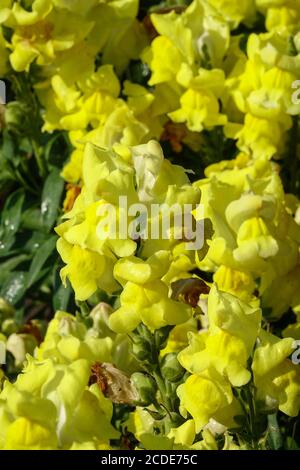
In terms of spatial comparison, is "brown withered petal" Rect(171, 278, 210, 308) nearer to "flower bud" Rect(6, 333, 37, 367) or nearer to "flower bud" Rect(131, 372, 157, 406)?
"flower bud" Rect(131, 372, 157, 406)

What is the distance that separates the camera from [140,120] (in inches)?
114

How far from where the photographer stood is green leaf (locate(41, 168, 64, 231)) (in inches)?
116

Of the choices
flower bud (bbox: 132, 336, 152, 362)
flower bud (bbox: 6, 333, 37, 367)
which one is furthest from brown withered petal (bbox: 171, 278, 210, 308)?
flower bud (bbox: 6, 333, 37, 367)

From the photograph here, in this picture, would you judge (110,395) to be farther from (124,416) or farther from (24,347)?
(24,347)

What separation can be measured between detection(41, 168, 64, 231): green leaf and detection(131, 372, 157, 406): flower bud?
99 cm

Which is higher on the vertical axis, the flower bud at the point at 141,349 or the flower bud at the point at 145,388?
the flower bud at the point at 141,349

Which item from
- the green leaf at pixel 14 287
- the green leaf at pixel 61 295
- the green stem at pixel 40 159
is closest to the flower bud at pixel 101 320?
the green leaf at pixel 61 295

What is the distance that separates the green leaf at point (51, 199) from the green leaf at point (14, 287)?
130 mm

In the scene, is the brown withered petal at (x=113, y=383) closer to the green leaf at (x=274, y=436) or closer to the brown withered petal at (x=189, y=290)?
the brown withered petal at (x=189, y=290)

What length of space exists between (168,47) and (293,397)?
1.11 m

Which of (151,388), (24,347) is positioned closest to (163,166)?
(151,388)

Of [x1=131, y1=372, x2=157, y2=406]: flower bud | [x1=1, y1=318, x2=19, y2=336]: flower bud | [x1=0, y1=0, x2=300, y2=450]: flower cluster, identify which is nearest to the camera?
[x1=0, y1=0, x2=300, y2=450]: flower cluster

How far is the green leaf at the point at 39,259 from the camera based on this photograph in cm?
287
